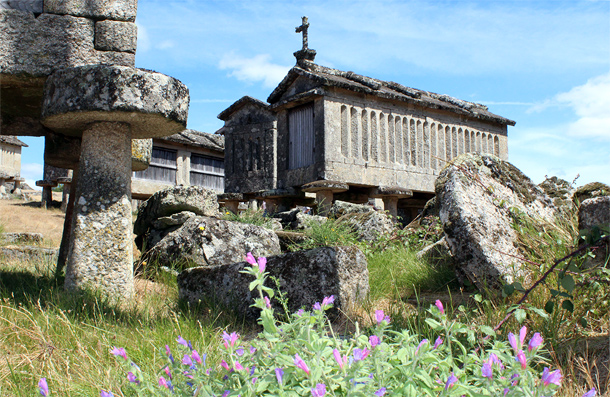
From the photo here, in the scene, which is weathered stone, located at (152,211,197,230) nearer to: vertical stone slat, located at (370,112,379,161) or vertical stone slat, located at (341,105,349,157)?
vertical stone slat, located at (341,105,349,157)

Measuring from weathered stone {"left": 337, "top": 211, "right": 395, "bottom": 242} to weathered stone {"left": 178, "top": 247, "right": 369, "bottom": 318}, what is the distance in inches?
→ 119

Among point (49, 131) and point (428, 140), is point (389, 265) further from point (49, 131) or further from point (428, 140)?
point (428, 140)

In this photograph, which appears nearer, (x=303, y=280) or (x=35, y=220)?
(x=303, y=280)

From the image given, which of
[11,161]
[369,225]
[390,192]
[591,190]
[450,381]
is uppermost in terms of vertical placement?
[11,161]

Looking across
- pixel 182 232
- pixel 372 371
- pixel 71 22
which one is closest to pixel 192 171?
pixel 182 232

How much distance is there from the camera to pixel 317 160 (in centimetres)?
991

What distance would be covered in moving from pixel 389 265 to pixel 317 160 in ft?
18.3

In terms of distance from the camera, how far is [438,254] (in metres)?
4.64

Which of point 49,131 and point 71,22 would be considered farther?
point 49,131

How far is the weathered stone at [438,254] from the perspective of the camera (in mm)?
4242

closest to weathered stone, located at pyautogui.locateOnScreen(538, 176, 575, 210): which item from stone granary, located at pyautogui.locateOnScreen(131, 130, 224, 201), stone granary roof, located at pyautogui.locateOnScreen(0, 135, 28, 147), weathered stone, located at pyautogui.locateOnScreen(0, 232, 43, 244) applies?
weathered stone, located at pyautogui.locateOnScreen(0, 232, 43, 244)

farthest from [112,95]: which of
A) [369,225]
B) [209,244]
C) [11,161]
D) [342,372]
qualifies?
[11,161]

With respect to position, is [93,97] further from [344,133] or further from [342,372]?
[344,133]

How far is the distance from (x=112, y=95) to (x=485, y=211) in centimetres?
270
